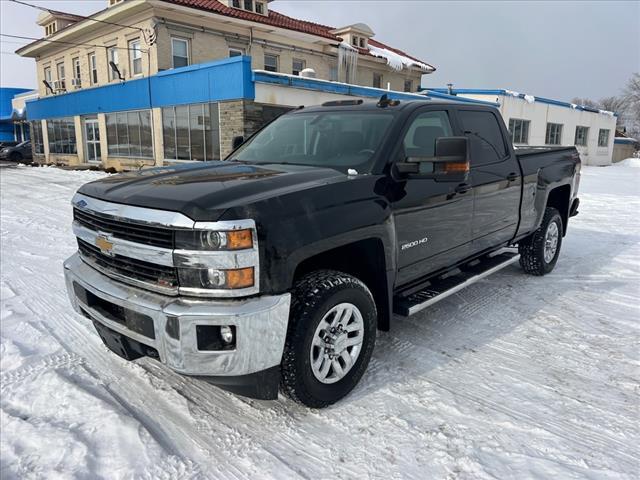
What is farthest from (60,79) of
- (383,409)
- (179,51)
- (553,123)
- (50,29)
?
(553,123)

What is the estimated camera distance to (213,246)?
7.83 feet

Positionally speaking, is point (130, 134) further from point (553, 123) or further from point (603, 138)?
point (603, 138)

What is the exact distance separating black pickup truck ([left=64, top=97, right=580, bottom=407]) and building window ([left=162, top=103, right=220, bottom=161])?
12788 millimetres

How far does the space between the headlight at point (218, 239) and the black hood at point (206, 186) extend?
8 centimetres

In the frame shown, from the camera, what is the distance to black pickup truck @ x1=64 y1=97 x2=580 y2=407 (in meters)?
2.42

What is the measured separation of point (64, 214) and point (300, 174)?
26.9ft

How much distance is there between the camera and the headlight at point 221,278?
2406mm

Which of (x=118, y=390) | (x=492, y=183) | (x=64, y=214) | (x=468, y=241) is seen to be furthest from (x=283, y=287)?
(x=64, y=214)

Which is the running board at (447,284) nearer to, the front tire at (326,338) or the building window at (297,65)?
the front tire at (326,338)

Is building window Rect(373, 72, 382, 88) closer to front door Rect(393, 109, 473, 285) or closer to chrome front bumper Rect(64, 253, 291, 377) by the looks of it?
front door Rect(393, 109, 473, 285)

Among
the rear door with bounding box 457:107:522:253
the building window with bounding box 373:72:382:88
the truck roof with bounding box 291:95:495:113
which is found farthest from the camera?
the building window with bounding box 373:72:382:88

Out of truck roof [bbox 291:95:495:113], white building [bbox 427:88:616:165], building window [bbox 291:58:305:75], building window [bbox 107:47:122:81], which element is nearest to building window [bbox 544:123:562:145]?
white building [bbox 427:88:616:165]

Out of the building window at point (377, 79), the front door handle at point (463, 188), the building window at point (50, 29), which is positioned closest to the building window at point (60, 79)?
the building window at point (50, 29)

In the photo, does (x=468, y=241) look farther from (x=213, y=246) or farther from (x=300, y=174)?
(x=213, y=246)
